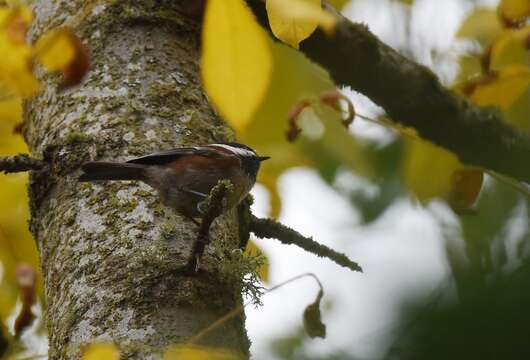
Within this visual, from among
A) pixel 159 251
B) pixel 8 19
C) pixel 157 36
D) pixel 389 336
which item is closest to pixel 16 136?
pixel 157 36

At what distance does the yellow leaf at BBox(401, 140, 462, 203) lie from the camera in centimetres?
240

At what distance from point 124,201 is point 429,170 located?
1038 mm

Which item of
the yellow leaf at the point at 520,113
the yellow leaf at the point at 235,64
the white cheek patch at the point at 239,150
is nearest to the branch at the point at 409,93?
the yellow leaf at the point at 520,113

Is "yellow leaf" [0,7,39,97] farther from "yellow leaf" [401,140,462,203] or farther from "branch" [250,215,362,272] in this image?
"yellow leaf" [401,140,462,203]

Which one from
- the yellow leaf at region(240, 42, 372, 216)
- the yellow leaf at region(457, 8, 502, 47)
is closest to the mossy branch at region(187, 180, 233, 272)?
the yellow leaf at region(240, 42, 372, 216)

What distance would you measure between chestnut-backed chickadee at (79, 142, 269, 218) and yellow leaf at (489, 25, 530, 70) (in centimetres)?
93

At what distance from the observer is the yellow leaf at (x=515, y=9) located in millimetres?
2195

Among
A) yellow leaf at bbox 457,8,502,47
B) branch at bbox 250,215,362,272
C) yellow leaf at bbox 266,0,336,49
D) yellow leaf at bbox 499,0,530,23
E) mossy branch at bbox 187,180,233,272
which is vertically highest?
yellow leaf at bbox 457,8,502,47

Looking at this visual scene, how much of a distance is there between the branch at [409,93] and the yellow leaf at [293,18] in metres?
1.16

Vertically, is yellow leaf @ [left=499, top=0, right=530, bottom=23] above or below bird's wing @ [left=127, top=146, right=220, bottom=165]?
above

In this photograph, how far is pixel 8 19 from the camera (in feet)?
6.84

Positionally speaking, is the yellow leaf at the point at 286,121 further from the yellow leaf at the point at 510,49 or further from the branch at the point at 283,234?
the yellow leaf at the point at 510,49

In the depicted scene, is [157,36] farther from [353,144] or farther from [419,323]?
[419,323]

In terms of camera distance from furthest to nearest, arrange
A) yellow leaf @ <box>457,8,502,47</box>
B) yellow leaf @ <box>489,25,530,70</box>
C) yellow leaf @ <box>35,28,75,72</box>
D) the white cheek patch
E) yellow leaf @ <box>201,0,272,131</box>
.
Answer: the white cheek patch → yellow leaf @ <box>457,8,502,47</box> → yellow leaf @ <box>489,25,530,70</box> → yellow leaf @ <box>35,28,75,72</box> → yellow leaf @ <box>201,0,272,131</box>
